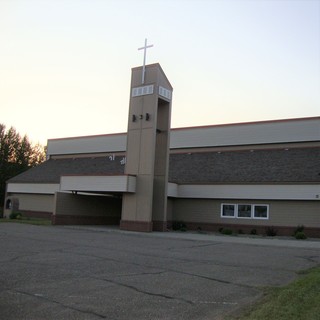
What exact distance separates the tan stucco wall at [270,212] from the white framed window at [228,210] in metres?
0.24

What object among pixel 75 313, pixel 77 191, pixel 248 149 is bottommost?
pixel 75 313

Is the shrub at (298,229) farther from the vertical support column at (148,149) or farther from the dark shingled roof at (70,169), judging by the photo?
the dark shingled roof at (70,169)

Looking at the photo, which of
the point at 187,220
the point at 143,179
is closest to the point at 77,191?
the point at 143,179

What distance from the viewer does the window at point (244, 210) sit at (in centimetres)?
3145

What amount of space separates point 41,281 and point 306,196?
75.0ft

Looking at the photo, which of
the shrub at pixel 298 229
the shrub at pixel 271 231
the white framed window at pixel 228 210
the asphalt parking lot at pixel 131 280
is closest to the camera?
the asphalt parking lot at pixel 131 280

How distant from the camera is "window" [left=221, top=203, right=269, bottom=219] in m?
30.9

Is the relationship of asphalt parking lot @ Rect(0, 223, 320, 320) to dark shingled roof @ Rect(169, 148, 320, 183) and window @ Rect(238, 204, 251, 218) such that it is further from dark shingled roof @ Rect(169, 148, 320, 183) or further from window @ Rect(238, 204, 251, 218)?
dark shingled roof @ Rect(169, 148, 320, 183)

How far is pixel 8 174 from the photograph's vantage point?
205ft

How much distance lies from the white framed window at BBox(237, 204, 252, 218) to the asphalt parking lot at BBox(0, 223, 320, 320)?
46.3 feet

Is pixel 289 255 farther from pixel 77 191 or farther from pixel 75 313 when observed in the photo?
pixel 77 191

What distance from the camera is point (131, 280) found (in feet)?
33.7

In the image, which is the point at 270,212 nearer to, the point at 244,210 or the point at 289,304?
the point at 244,210

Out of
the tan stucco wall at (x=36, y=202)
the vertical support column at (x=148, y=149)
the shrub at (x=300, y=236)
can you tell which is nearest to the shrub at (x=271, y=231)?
the shrub at (x=300, y=236)
